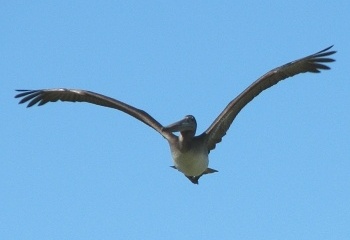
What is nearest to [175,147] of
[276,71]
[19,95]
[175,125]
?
[175,125]

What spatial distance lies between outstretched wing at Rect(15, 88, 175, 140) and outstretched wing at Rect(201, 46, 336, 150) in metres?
1.02

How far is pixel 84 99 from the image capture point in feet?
99.6

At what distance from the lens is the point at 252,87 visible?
91.9ft

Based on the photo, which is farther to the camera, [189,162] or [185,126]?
[185,126]

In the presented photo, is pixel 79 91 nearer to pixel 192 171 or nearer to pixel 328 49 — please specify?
pixel 192 171

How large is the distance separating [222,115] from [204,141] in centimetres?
64

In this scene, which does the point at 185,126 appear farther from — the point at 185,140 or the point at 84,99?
the point at 84,99

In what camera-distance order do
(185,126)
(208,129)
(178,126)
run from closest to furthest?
(178,126) → (185,126) → (208,129)

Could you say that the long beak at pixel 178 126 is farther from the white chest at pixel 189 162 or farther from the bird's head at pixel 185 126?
the white chest at pixel 189 162

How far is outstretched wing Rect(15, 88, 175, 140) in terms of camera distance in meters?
29.0

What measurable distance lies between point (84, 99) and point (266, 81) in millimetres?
4434

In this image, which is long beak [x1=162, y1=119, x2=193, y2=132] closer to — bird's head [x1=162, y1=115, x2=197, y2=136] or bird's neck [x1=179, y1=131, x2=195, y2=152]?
bird's head [x1=162, y1=115, x2=197, y2=136]

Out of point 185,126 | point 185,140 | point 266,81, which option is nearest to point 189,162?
point 185,140

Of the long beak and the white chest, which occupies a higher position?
the long beak
